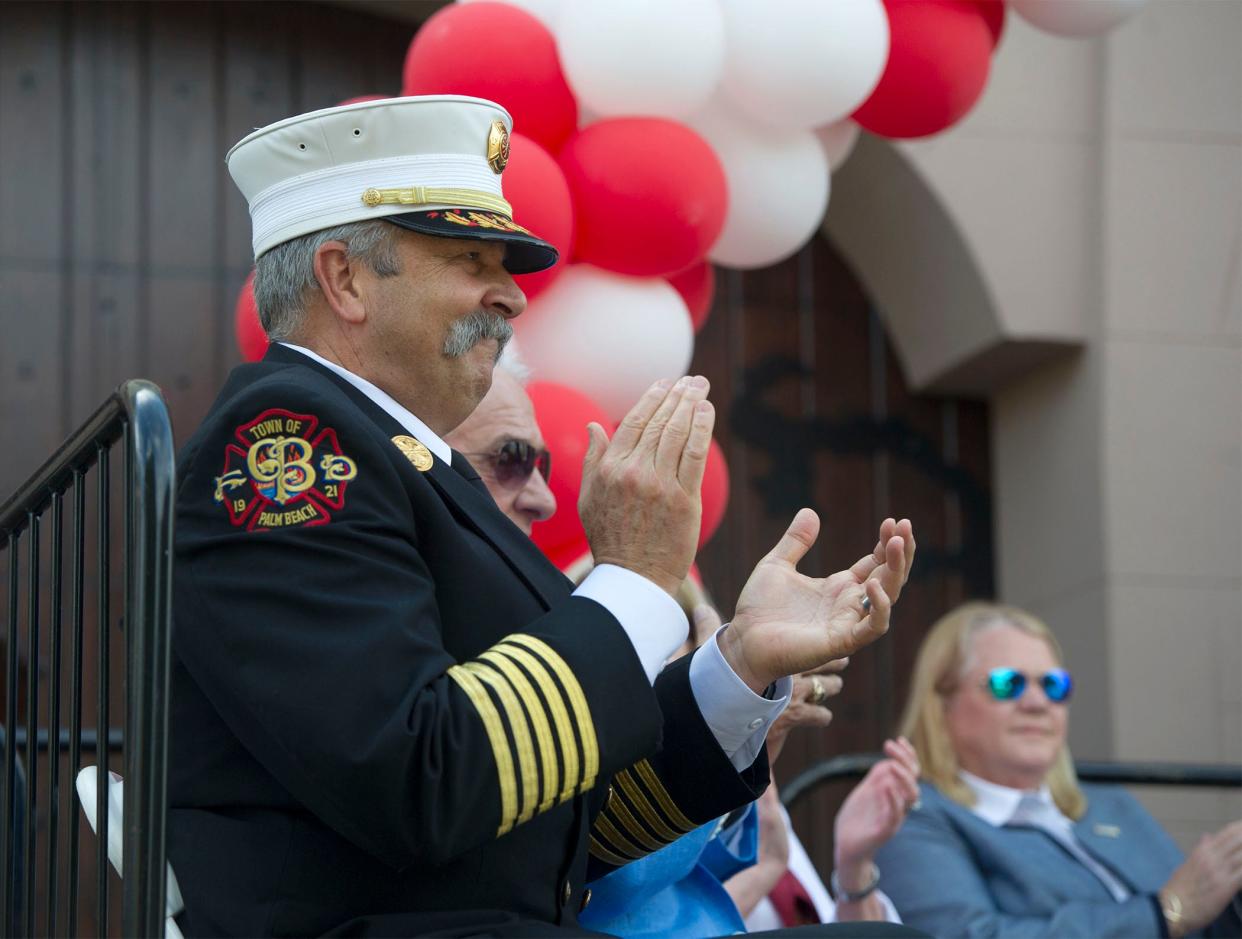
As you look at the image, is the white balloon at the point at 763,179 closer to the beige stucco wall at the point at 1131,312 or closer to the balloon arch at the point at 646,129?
the balloon arch at the point at 646,129

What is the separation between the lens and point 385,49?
17.1 feet

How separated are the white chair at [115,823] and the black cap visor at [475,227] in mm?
674

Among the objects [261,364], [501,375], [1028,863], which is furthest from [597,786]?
[1028,863]

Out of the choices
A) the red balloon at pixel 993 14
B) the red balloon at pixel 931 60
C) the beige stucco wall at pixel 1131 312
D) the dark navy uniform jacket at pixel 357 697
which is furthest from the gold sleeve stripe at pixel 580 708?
the beige stucco wall at pixel 1131 312

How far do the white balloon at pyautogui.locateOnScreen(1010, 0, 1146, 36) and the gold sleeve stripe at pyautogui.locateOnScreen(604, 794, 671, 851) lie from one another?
7.71 ft

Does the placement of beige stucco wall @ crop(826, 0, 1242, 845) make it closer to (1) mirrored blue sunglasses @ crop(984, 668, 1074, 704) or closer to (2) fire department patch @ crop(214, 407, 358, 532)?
(1) mirrored blue sunglasses @ crop(984, 668, 1074, 704)

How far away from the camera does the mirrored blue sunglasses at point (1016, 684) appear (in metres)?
3.91

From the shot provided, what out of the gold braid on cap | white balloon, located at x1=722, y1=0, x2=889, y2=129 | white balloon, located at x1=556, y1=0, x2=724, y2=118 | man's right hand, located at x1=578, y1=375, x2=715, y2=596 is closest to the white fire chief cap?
the gold braid on cap

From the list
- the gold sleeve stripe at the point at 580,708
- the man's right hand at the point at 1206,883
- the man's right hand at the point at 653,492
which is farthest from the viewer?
the man's right hand at the point at 1206,883

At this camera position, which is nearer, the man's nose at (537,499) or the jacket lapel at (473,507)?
the jacket lapel at (473,507)

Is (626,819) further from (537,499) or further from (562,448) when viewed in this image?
(562,448)

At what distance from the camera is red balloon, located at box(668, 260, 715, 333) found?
154 inches

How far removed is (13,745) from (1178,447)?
375 cm

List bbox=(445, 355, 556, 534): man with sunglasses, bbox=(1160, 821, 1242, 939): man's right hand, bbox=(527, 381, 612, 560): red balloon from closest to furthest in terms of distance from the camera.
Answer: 1. bbox=(445, 355, 556, 534): man with sunglasses
2. bbox=(527, 381, 612, 560): red balloon
3. bbox=(1160, 821, 1242, 939): man's right hand
